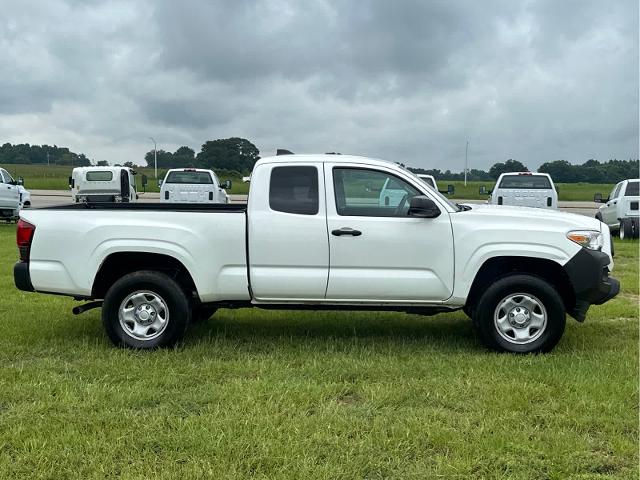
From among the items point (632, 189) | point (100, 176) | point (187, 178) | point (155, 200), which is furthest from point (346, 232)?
point (155, 200)

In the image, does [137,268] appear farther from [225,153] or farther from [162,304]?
[225,153]

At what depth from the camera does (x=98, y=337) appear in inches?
247

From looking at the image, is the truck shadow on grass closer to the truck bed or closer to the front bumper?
the front bumper

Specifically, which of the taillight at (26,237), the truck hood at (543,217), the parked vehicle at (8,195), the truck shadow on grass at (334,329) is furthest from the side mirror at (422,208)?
the parked vehicle at (8,195)

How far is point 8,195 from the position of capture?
1881cm

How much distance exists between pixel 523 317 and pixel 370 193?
1767 millimetres

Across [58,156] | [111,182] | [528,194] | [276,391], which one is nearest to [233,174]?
[111,182]

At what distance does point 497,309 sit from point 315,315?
2.47m

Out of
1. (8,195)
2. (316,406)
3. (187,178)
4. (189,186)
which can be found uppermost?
(187,178)

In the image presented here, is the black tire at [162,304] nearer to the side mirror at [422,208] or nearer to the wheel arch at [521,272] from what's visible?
the side mirror at [422,208]

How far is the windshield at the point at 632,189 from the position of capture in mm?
15980

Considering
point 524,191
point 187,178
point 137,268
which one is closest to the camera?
point 137,268

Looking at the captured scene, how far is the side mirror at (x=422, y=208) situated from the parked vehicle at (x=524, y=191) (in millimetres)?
11785

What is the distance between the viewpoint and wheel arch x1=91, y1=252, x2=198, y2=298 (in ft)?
19.1
